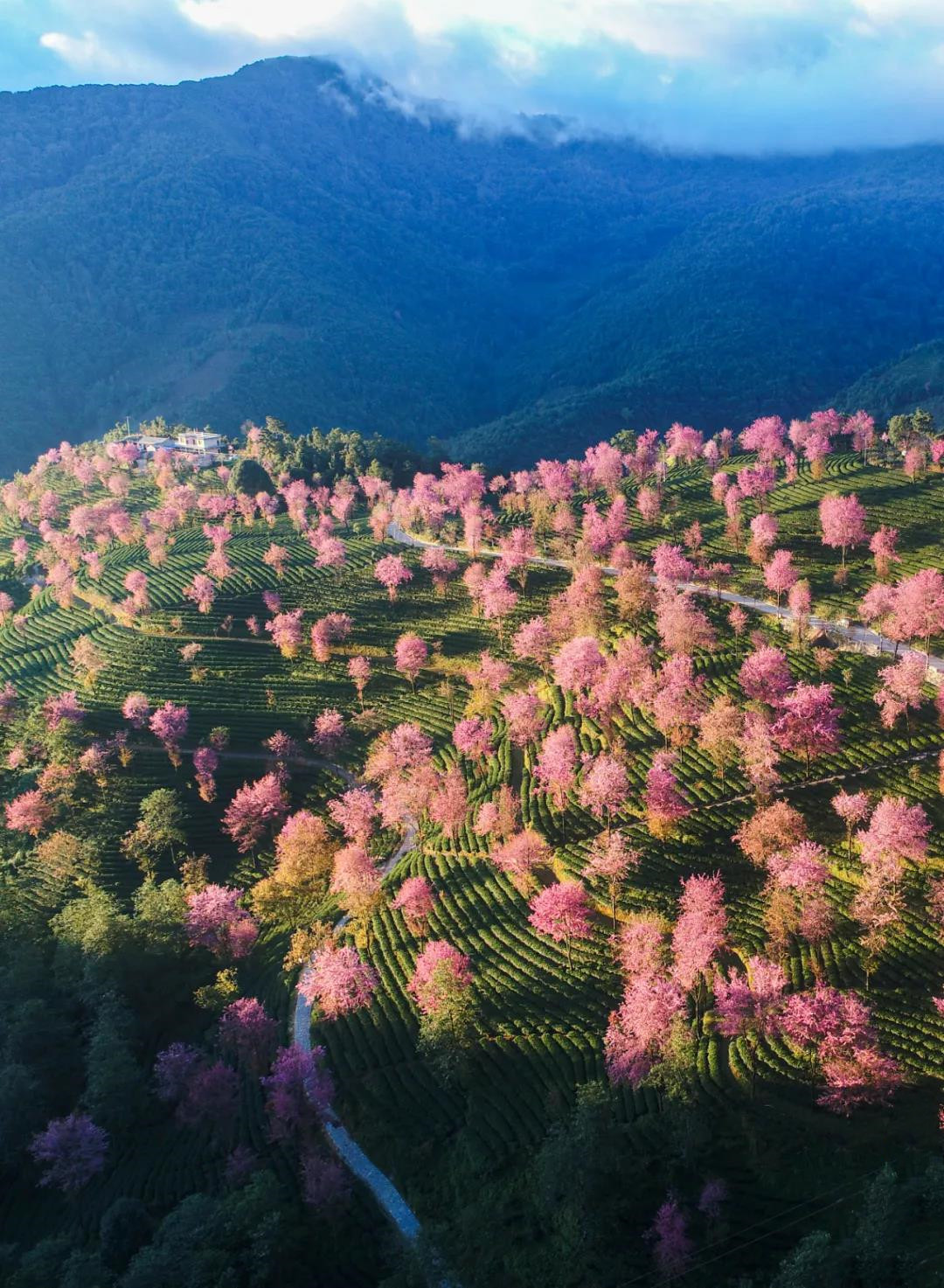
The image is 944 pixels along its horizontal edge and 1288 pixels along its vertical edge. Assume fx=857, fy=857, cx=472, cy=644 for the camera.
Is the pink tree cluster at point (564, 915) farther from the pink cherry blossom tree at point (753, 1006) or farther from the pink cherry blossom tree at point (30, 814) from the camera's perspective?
the pink cherry blossom tree at point (30, 814)

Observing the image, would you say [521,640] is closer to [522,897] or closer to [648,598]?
[648,598]

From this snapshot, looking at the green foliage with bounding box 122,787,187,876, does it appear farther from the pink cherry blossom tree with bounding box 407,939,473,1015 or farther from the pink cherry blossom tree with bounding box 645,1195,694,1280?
the pink cherry blossom tree with bounding box 645,1195,694,1280

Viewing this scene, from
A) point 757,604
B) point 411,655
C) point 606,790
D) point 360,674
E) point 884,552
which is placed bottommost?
point 606,790

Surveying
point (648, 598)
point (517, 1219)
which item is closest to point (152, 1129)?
point (517, 1219)

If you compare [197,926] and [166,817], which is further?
[166,817]

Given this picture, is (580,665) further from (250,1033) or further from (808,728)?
(250,1033)

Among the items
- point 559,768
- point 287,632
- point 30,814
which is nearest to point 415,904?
point 559,768

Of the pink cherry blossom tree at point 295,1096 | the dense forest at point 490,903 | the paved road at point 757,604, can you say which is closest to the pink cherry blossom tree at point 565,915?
the dense forest at point 490,903

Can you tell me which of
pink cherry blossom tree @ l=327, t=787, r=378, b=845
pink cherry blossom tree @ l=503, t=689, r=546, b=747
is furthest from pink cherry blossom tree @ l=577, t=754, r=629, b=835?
pink cherry blossom tree @ l=327, t=787, r=378, b=845

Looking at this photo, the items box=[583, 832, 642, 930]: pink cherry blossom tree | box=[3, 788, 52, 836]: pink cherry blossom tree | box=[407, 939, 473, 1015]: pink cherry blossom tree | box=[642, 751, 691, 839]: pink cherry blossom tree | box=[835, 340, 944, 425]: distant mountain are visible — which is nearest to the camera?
box=[407, 939, 473, 1015]: pink cherry blossom tree
